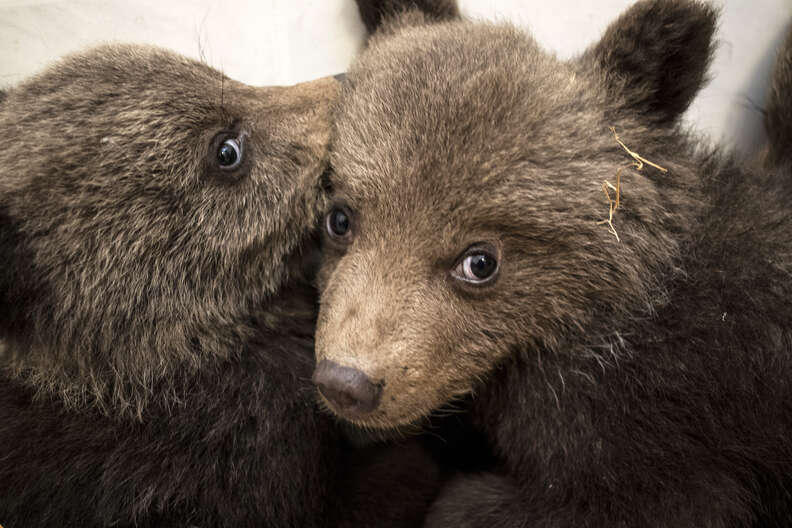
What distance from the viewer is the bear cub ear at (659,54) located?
238 centimetres

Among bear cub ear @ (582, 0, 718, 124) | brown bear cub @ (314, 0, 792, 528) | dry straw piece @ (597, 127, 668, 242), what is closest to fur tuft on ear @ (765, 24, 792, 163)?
brown bear cub @ (314, 0, 792, 528)

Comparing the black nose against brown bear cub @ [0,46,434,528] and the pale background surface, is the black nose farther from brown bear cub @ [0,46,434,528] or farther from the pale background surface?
the pale background surface

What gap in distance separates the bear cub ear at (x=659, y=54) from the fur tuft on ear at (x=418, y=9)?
841 mm

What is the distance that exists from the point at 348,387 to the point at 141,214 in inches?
45.8

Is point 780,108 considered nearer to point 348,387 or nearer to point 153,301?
point 348,387

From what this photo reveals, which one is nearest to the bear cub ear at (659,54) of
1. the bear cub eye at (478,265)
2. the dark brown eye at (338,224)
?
the bear cub eye at (478,265)

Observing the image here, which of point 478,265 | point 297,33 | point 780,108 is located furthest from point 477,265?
point 780,108

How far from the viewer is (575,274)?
2.38 metres

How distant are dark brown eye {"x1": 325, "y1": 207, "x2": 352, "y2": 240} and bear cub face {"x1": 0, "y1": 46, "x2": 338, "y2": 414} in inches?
10.8

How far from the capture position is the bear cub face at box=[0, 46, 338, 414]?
8.52 feet

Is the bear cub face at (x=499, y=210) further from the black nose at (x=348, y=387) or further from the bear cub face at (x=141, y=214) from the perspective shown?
the bear cub face at (x=141, y=214)

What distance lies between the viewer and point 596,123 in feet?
8.07

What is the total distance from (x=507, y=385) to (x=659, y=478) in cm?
61

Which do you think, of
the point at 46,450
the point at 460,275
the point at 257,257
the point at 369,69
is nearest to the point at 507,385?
the point at 460,275
